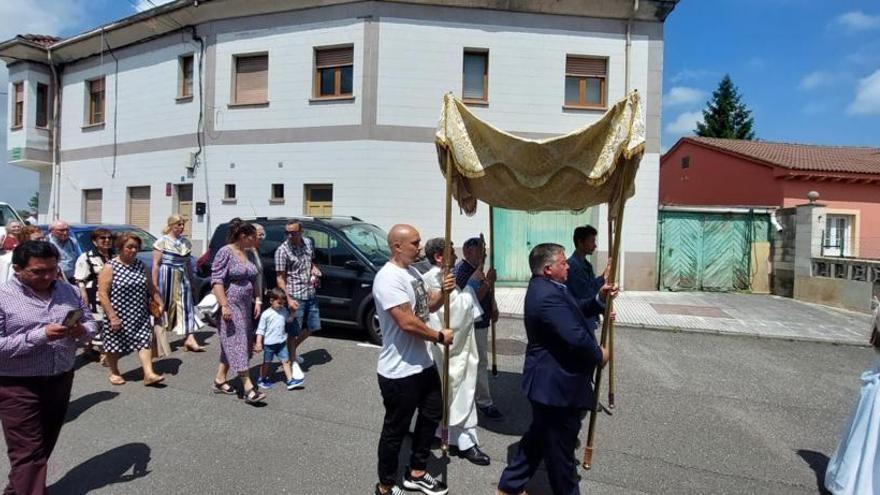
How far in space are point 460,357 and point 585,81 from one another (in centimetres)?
1155

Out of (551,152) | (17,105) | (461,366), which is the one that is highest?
(17,105)

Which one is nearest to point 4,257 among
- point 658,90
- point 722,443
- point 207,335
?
point 207,335

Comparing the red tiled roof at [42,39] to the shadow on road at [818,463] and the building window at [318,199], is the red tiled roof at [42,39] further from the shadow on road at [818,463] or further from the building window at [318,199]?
the shadow on road at [818,463]

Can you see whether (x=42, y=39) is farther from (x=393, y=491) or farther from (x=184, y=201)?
(x=393, y=491)

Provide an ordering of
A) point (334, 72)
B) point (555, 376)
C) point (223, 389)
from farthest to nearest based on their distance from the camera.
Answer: point (334, 72), point (223, 389), point (555, 376)

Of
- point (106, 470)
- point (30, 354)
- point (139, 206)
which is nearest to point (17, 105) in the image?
point (139, 206)

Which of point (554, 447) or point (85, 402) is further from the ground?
point (554, 447)

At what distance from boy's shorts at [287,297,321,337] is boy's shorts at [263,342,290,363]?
8.6 inches

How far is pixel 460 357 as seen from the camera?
13.1ft

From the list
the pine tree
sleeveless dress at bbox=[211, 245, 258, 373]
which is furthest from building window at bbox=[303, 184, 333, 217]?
the pine tree

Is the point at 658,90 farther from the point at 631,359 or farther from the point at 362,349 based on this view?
the point at 362,349

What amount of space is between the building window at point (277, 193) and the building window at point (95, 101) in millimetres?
8083

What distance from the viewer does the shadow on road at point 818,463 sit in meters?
3.65

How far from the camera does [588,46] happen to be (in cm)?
1323
